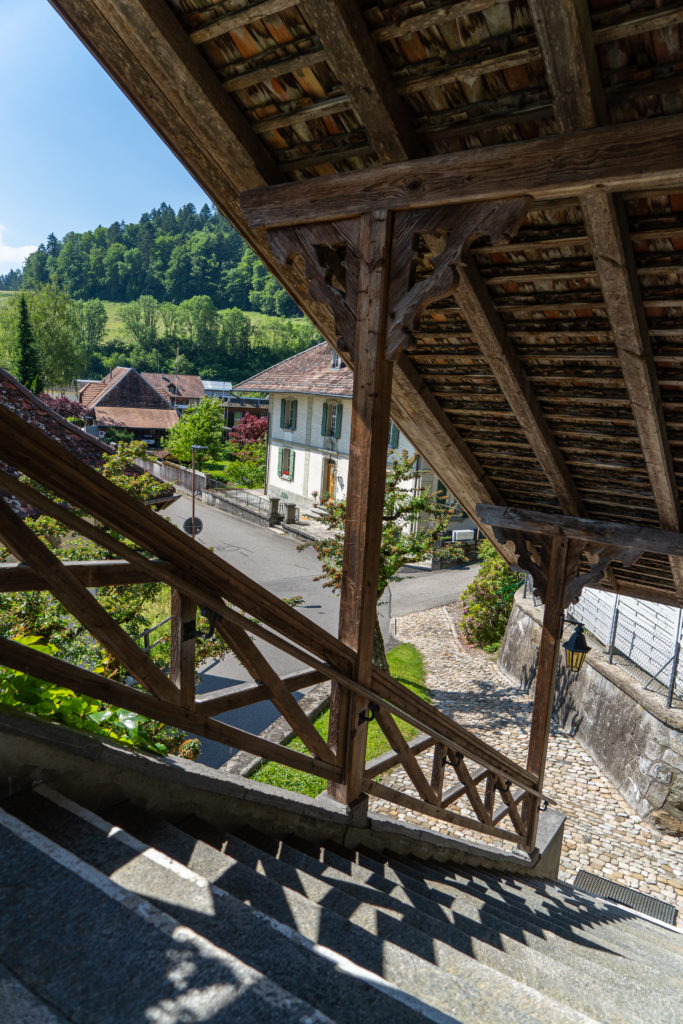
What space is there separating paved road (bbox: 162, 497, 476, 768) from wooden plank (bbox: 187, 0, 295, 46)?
8142 mm

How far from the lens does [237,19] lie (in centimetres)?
263

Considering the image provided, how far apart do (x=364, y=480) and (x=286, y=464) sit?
24440 millimetres

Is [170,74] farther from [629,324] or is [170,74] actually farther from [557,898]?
[557,898]

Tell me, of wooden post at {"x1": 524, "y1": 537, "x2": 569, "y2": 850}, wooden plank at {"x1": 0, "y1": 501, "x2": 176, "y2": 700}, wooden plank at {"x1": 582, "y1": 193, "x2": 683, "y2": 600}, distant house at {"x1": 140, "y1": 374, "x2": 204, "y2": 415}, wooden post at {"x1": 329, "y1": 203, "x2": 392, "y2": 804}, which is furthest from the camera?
distant house at {"x1": 140, "y1": 374, "x2": 204, "y2": 415}

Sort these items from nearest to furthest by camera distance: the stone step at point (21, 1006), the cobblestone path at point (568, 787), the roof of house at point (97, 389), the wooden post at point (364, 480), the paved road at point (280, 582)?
the stone step at point (21, 1006), the wooden post at point (364, 480), the cobblestone path at point (568, 787), the paved road at point (280, 582), the roof of house at point (97, 389)

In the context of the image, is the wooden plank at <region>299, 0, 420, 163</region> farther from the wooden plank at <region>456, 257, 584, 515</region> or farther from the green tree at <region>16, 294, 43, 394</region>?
the green tree at <region>16, 294, 43, 394</region>

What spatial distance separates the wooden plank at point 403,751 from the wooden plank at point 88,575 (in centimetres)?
152

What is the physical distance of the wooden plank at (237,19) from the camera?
2516 millimetres

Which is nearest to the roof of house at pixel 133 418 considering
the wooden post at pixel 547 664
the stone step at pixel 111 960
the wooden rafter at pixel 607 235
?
the wooden post at pixel 547 664

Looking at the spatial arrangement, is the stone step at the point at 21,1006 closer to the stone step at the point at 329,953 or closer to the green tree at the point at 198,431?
the stone step at the point at 329,953

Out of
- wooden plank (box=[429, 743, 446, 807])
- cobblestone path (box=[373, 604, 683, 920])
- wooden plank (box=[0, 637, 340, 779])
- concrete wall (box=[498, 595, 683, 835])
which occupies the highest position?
wooden plank (box=[0, 637, 340, 779])

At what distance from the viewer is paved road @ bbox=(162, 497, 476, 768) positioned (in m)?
10.7

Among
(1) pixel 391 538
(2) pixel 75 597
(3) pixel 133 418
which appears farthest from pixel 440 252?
(3) pixel 133 418

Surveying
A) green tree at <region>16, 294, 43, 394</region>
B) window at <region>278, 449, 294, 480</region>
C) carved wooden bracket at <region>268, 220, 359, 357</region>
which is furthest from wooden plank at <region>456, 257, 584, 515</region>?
green tree at <region>16, 294, 43, 394</region>
